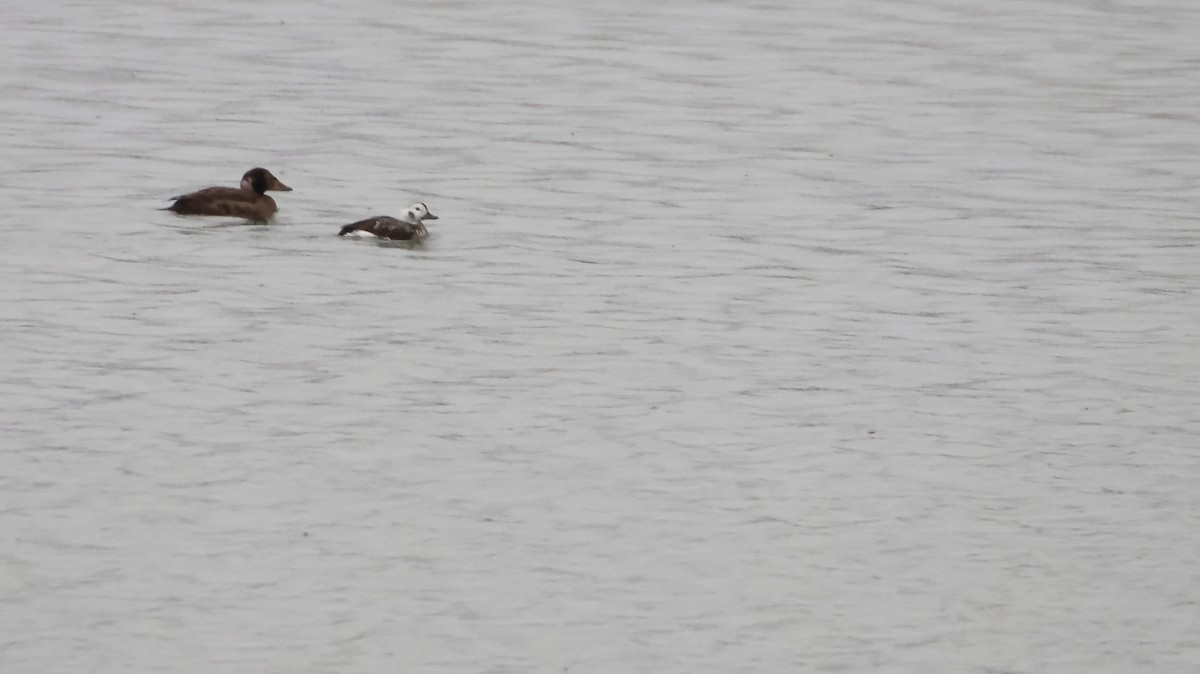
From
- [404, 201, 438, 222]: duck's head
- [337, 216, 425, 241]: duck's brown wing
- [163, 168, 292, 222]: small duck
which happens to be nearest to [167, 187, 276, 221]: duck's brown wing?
[163, 168, 292, 222]: small duck

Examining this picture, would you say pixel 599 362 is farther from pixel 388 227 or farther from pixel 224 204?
pixel 224 204

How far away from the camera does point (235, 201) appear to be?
1391 cm

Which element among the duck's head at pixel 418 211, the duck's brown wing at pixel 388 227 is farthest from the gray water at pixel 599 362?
the duck's head at pixel 418 211

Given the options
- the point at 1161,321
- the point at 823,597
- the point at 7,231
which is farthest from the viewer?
the point at 7,231

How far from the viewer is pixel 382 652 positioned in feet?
25.6

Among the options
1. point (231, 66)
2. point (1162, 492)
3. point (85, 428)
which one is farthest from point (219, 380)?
point (231, 66)

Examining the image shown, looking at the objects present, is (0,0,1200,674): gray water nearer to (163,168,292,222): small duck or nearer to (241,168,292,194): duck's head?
(163,168,292,222): small duck

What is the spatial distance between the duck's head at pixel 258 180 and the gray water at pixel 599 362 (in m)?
0.33

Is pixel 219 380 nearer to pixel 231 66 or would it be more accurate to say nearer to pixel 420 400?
pixel 420 400

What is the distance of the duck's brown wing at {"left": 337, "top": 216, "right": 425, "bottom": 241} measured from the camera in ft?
43.6

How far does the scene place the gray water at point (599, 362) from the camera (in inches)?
324

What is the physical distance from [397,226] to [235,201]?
4.49 ft

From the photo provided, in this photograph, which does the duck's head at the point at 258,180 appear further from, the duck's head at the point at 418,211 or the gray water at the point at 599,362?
the duck's head at the point at 418,211

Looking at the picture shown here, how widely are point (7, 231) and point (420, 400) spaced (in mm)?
4294
